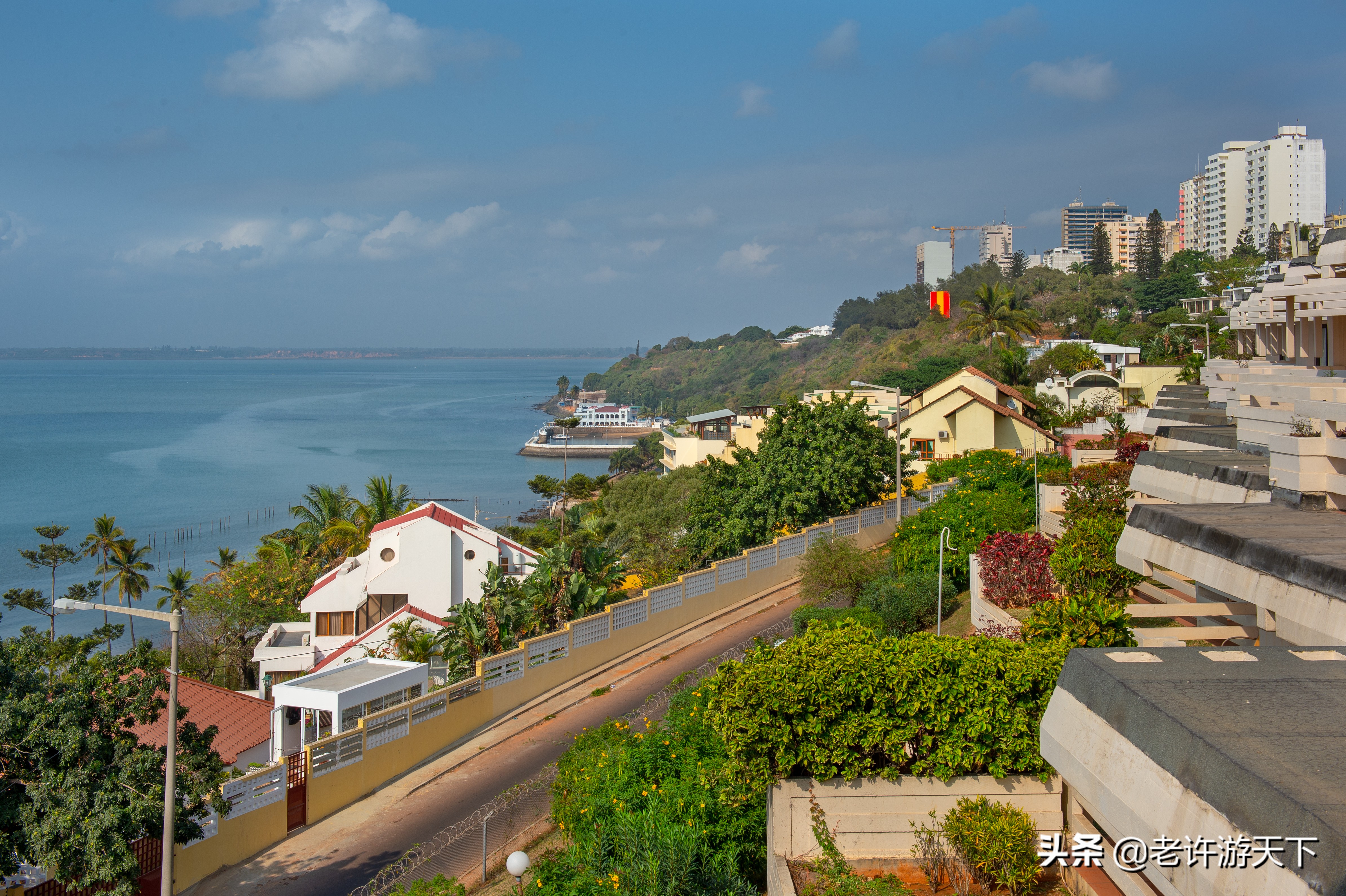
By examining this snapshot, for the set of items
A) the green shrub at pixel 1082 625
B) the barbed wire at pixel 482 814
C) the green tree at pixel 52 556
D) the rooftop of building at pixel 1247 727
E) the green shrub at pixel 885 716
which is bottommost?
the green tree at pixel 52 556

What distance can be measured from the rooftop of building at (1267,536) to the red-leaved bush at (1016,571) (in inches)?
174

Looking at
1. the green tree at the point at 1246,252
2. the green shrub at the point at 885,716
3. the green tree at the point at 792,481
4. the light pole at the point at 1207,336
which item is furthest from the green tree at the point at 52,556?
the green tree at the point at 1246,252

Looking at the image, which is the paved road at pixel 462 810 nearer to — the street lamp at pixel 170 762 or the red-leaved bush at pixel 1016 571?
the street lamp at pixel 170 762

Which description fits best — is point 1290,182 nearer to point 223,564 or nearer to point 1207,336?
point 1207,336

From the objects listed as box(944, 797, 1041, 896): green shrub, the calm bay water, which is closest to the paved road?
box(944, 797, 1041, 896): green shrub

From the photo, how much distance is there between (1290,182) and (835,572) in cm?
16628

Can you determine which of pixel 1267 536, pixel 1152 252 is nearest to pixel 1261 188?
pixel 1152 252

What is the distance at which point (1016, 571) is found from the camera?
16688mm

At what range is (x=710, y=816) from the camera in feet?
34.0

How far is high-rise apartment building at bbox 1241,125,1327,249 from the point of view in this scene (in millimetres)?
150375

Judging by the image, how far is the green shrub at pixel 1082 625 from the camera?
10281 mm

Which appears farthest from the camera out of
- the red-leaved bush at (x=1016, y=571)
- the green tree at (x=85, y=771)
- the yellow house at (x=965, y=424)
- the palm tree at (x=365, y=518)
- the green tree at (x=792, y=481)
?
the yellow house at (x=965, y=424)

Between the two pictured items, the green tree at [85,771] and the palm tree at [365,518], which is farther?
the palm tree at [365,518]

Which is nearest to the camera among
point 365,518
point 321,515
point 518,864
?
point 518,864
